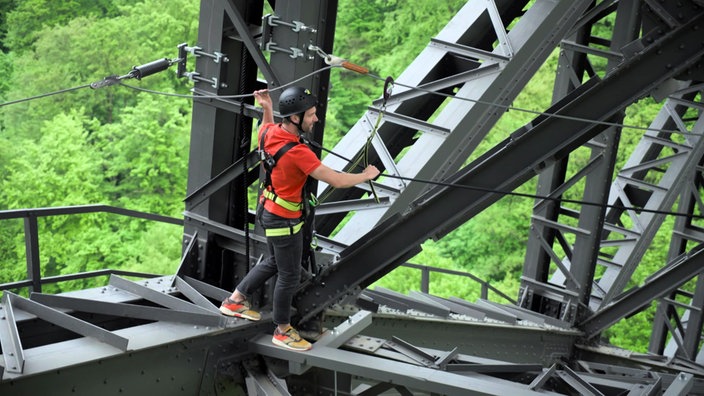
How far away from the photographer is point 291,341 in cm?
720

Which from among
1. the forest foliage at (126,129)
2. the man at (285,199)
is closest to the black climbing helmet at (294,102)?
the man at (285,199)

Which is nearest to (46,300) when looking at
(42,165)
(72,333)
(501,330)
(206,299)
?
(72,333)

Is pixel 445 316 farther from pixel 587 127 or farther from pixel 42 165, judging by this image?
pixel 42 165

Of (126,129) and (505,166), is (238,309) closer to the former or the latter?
(505,166)

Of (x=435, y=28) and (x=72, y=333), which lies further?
(x=435, y=28)

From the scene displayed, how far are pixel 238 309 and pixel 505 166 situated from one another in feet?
8.60

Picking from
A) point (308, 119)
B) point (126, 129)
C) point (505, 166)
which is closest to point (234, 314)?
point (308, 119)

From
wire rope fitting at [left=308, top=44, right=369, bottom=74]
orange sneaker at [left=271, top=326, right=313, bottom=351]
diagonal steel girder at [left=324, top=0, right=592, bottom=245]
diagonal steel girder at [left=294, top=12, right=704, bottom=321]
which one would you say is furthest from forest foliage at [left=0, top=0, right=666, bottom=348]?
wire rope fitting at [left=308, top=44, right=369, bottom=74]

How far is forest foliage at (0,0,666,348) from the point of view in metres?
34.5

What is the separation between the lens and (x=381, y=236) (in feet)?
23.4

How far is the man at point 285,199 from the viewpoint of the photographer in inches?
257

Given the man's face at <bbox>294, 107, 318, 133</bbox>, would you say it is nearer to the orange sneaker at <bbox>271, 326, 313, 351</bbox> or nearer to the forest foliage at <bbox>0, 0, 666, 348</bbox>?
the orange sneaker at <bbox>271, 326, 313, 351</bbox>

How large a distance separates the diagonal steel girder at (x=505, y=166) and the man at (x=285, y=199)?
0.43m

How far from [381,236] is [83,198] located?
3066 cm
